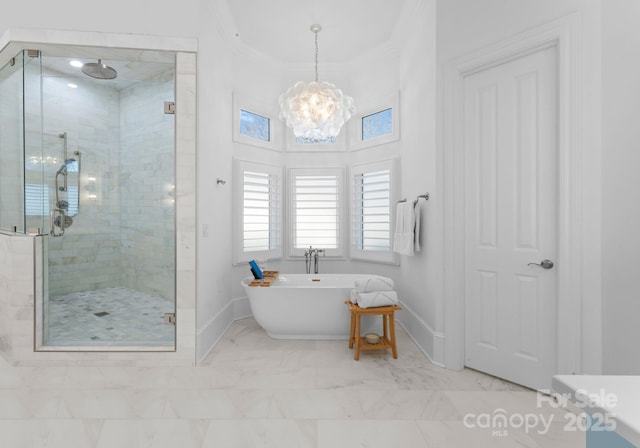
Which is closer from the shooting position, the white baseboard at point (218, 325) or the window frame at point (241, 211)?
the white baseboard at point (218, 325)

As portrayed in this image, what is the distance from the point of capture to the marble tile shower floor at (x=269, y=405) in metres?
1.75

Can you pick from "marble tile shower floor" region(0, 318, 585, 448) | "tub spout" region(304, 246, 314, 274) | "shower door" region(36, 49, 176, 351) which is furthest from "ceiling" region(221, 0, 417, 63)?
"marble tile shower floor" region(0, 318, 585, 448)

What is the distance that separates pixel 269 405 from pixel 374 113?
11.1 ft

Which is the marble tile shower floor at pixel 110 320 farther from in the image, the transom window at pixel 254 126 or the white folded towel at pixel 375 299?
the transom window at pixel 254 126

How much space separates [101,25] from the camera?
2.54 meters

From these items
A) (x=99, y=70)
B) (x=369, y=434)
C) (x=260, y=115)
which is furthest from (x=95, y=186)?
(x=369, y=434)

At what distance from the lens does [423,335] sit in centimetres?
288

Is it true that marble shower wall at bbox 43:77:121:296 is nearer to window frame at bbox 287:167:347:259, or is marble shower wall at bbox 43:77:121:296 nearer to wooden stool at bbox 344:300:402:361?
window frame at bbox 287:167:347:259

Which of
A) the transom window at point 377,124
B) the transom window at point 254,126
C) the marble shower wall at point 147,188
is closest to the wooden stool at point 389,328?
A: the marble shower wall at point 147,188

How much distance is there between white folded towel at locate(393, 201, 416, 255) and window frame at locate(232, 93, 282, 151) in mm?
1894

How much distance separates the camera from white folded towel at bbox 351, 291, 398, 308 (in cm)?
271

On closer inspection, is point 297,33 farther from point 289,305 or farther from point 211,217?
point 289,305

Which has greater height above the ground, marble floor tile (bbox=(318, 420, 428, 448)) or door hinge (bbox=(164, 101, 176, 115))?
door hinge (bbox=(164, 101, 176, 115))

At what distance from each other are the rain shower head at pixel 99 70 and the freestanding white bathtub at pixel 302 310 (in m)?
2.39
